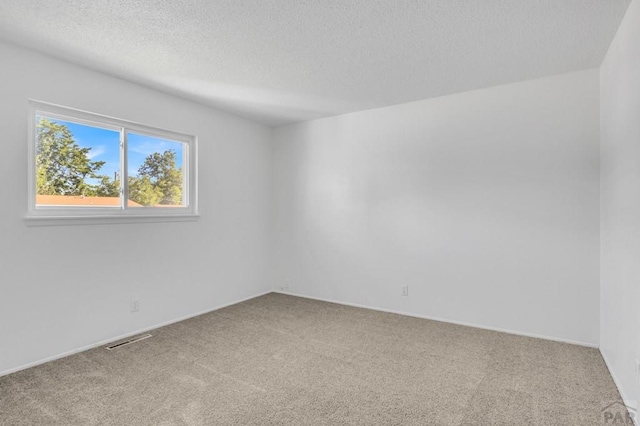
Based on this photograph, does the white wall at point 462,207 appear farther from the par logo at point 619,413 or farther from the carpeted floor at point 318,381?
the par logo at point 619,413

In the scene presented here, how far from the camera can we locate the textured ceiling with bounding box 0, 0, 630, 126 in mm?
2008

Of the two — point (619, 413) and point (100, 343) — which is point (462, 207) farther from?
point (100, 343)

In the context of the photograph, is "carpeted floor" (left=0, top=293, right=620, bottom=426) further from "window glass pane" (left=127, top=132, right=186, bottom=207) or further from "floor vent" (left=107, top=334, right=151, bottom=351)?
"window glass pane" (left=127, top=132, right=186, bottom=207)

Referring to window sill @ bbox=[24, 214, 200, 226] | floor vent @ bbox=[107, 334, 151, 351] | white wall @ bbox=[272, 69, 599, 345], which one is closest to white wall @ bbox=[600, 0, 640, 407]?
white wall @ bbox=[272, 69, 599, 345]

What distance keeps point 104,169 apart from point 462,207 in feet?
11.6

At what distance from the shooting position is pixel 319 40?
2.38 meters

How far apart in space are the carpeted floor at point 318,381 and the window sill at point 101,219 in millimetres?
1086

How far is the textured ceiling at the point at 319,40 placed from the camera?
79.0 inches

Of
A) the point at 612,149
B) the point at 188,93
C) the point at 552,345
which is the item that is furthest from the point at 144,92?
the point at 552,345

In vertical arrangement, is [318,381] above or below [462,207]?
below

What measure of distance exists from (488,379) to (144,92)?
3883mm

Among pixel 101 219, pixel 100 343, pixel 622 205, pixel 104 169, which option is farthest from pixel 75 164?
pixel 622 205

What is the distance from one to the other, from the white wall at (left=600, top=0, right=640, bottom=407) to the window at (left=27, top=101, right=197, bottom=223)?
3785 millimetres

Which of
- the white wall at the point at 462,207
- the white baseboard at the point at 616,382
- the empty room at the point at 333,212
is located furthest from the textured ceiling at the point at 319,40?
the white baseboard at the point at 616,382
